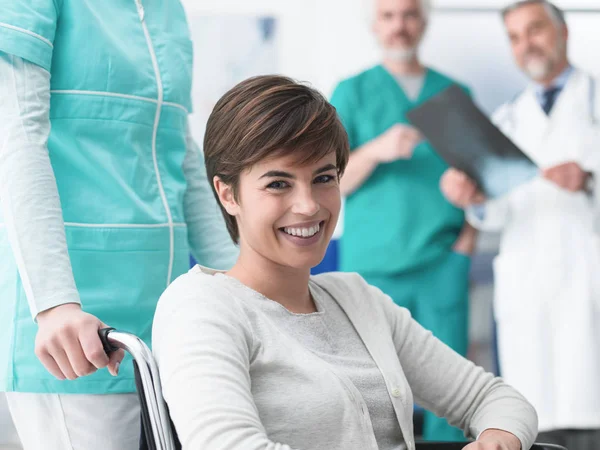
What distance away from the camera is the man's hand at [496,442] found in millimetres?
1098

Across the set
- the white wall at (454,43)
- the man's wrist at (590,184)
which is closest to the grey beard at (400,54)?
the white wall at (454,43)

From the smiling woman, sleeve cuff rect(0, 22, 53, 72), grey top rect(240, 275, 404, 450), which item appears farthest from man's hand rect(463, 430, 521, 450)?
sleeve cuff rect(0, 22, 53, 72)

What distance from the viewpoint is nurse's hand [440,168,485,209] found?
256 cm

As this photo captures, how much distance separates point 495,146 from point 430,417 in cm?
93

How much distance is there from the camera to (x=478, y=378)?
49.5 inches

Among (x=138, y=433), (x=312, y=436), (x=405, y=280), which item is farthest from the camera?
(x=405, y=280)

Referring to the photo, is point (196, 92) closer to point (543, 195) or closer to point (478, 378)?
point (543, 195)

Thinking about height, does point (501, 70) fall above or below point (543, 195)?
above

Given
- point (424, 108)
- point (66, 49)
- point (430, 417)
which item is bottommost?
point (430, 417)

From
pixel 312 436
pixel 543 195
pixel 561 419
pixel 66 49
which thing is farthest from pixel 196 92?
pixel 312 436

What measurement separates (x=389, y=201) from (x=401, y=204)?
4 centimetres

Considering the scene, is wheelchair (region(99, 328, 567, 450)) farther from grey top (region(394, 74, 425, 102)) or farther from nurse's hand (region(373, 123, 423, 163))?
grey top (region(394, 74, 425, 102))

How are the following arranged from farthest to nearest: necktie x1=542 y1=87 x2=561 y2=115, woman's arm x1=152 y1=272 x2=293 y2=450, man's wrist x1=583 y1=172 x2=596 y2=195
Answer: necktie x1=542 y1=87 x2=561 y2=115
man's wrist x1=583 y1=172 x2=596 y2=195
woman's arm x1=152 y1=272 x2=293 y2=450

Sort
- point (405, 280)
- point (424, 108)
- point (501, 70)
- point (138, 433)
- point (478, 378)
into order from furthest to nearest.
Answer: point (501, 70) < point (405, 280) < point (424, 108) < point (478, 378) < point (138, 433)
